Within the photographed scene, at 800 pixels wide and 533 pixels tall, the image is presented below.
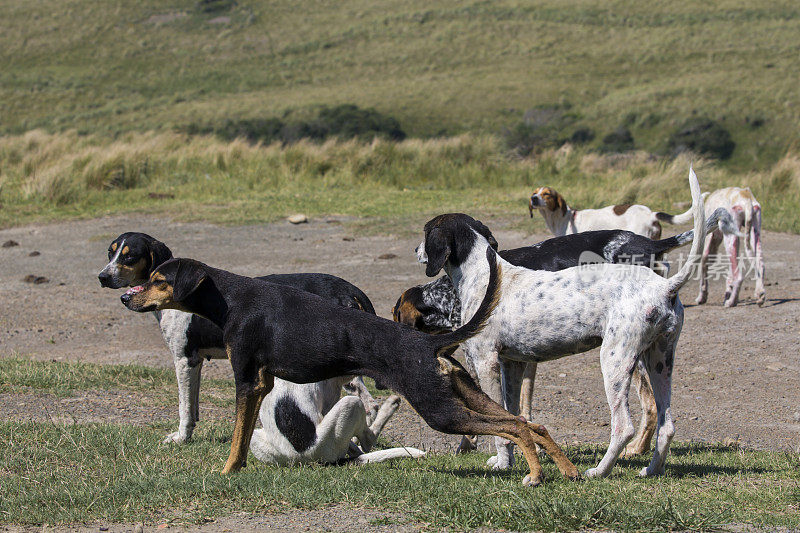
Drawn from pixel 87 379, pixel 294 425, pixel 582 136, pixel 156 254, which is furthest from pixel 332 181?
pixel 582 136

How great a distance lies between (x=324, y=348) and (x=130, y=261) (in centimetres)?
245

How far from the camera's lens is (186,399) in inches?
293

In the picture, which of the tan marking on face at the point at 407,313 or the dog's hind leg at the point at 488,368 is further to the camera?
the tan marking on face at the point at 407,313

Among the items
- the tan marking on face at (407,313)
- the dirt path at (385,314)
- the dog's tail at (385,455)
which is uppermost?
the tan marking on face at (407,313)

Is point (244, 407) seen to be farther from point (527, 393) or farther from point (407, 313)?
point (527, 393)

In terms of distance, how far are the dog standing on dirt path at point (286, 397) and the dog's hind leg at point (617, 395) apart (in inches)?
53.7

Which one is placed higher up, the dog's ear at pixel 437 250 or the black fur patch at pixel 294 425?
the dog's ear at pixel 437 250

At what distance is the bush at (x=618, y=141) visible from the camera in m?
41.5

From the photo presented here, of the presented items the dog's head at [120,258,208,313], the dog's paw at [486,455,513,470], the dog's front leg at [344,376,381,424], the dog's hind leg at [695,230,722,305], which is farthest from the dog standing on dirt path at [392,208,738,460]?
the dog's hind leg at [695,230,722,305]

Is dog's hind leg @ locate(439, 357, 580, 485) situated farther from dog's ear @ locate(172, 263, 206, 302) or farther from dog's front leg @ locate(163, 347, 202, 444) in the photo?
dog's front leg @ locate(163, 347, 202, 444)

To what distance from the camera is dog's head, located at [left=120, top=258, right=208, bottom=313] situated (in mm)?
6125

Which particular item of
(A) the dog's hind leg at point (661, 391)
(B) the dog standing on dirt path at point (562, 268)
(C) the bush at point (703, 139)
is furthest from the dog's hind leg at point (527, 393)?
(C) the bush at point (703, 139)

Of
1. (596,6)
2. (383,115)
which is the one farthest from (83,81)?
(596,6)

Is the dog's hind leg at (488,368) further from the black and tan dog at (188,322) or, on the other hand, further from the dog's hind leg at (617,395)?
the black and tan dog at (188,322)
